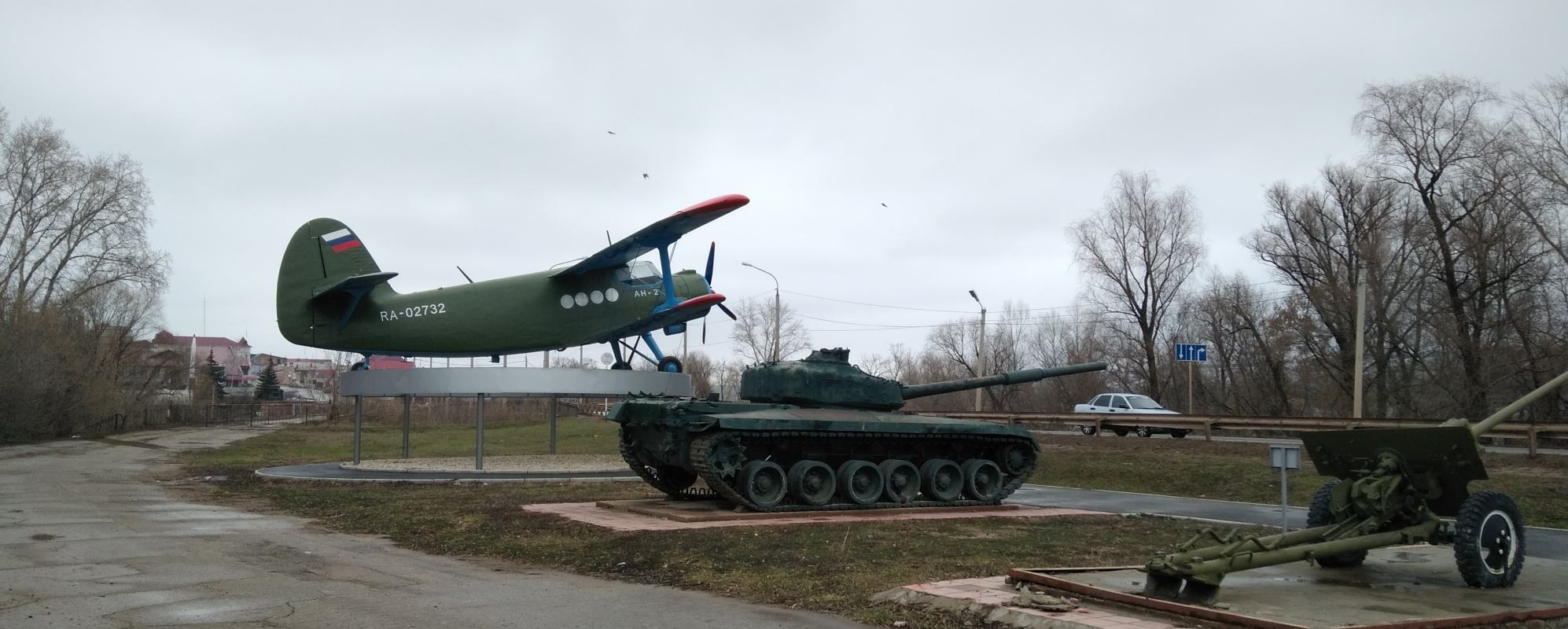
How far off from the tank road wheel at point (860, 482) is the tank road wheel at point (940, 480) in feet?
3.23

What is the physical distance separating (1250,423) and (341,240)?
2092 centimetres

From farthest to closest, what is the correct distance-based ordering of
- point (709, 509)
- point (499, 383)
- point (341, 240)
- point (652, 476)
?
point (499, 383)
point (341, 240)
point (652, 476)
point (709, 509)

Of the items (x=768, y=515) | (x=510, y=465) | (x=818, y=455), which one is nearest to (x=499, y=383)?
(x=510, y=465)

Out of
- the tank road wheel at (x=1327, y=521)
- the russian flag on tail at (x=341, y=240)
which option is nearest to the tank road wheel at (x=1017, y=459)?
the tank road wheel at (x=1327, y=521)

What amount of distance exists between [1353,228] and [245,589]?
40143 mm

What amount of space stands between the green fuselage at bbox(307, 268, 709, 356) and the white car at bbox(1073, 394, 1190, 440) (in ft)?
49.4

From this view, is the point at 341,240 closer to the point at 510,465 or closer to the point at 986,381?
the point at 510,465

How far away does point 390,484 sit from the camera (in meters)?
20.5

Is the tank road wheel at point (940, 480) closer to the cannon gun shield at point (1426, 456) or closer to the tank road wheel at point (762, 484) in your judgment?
the tank road wheel at point (762, 484)

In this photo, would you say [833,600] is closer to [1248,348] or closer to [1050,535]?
[1050,535]

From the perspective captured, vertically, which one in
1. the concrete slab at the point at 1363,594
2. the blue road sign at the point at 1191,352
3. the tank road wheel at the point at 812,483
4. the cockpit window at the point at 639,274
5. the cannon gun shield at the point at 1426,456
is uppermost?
the cockpit window at the point at 639,274

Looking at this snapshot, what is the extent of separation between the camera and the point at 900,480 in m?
17.0

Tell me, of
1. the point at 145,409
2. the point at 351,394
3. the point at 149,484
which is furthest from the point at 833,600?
the point at 145,409

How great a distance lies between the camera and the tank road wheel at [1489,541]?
9.07 meters
